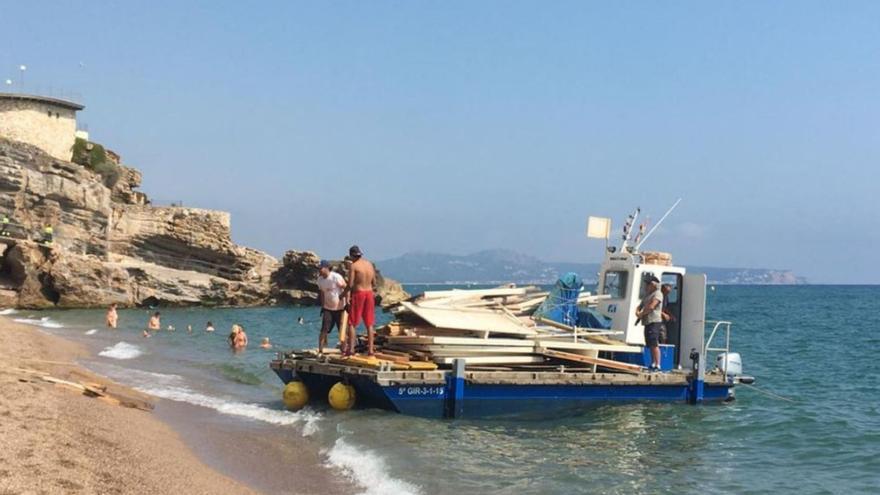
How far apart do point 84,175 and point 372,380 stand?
4470cm

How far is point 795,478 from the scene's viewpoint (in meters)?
12.1

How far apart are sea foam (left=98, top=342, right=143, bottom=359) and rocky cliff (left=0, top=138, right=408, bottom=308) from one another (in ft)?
66.6

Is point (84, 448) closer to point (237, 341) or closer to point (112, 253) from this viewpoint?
point (237, 341)

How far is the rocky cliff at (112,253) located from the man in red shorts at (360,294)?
37.0m

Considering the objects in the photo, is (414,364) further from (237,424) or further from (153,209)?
(153,209)

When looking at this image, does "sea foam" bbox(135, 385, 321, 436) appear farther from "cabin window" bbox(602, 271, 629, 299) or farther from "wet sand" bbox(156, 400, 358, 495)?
"cabin window" bbox(602, 271, 629, 299)

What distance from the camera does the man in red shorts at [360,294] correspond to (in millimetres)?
13875

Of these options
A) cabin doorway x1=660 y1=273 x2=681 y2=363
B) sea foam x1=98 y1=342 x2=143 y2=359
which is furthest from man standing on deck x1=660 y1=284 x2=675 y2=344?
sea foam x1=98 y1=342 x2=143 y2=359

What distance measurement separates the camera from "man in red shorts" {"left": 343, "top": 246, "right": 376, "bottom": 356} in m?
13.9

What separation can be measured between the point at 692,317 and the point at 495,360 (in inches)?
179

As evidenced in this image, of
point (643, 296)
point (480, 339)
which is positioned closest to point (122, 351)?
point (480, 339)

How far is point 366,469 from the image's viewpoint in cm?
1095

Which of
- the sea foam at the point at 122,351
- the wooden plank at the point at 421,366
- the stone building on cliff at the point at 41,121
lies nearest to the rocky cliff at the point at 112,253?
the stone building on cliff at the point at 41,121

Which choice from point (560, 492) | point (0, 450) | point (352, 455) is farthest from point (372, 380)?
point (0, 450)
